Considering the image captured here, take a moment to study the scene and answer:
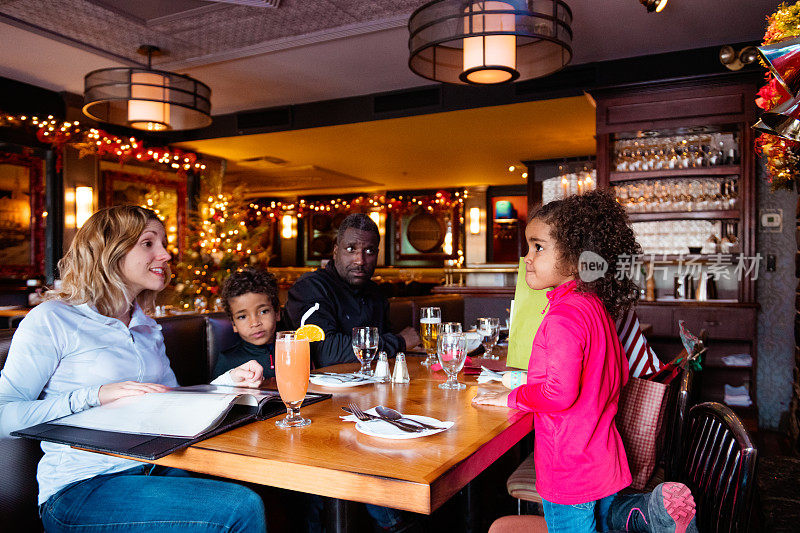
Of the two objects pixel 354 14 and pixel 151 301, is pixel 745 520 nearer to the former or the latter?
pixel 151 301

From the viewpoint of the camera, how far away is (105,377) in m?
1.59

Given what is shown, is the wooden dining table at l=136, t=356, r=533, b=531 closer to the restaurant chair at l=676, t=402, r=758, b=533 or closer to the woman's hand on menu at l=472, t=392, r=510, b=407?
the woman's hand on menu at l=472, t=392, r=510, b=407

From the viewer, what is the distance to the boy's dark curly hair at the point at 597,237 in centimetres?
149

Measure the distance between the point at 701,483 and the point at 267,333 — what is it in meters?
1.64

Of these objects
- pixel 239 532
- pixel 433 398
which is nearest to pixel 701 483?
pixel 433 398

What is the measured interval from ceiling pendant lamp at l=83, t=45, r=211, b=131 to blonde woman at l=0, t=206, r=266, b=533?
2.93 metres

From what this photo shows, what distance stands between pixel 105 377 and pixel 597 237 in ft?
4.44

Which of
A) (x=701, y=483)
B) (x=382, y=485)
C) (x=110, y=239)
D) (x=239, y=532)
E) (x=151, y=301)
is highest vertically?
(x=110, y=239)

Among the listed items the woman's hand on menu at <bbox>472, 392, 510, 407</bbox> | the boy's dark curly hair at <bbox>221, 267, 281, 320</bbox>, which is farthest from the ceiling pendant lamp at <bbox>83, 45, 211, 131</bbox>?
the woman's hand on menu at <bbox>472, 392, 510, 407</bbox>

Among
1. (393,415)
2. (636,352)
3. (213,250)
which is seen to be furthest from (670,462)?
(213,250)

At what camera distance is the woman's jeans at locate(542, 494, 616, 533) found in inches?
52.1

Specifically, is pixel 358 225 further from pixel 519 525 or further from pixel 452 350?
pixel 519 525

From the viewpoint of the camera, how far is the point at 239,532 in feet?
4.26

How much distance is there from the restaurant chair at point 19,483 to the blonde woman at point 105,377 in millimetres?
143
